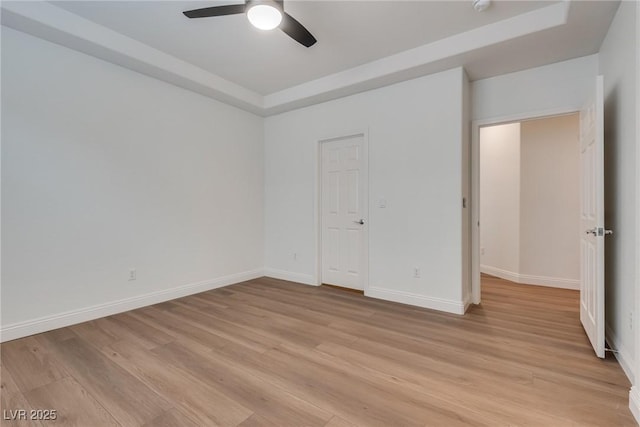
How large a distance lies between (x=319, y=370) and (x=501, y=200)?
4256mm

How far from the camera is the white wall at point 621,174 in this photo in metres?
1.88

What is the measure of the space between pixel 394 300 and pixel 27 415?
313cm

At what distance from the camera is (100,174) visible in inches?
116

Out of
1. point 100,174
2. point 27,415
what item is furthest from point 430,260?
point 100,174

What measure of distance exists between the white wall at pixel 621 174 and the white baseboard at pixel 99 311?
4123 mm

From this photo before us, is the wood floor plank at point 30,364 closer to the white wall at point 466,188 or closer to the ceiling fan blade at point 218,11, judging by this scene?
the ceiling fan blade at point 218,11

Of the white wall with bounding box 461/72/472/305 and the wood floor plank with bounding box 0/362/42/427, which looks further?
the white wall with bounding box 461/72/472/305

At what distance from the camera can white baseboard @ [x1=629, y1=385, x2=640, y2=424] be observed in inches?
58.8

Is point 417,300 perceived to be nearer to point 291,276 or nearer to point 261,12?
point 291,276

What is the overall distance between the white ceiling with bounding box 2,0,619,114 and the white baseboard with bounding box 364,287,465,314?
8.29ft

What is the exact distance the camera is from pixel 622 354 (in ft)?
6.56

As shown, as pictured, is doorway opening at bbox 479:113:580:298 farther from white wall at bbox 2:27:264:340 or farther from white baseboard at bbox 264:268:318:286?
white wall at bbox 2:27:264:340

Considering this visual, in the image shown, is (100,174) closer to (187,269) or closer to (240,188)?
(187,269)

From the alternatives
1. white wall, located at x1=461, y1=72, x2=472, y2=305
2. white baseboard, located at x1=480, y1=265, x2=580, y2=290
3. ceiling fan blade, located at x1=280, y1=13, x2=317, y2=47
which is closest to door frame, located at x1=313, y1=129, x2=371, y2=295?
white wall, located at x1=461, y1=72, x2=472, y2=305
